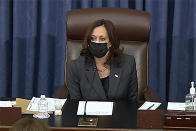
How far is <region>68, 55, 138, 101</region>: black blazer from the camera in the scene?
371 cm

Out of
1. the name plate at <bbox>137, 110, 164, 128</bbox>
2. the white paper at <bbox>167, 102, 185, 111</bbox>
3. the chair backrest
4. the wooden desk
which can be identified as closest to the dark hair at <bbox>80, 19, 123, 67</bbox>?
the chair backrest

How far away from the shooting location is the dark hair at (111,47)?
3.73 meters

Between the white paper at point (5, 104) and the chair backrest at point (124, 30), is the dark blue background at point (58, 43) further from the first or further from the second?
the white paper at point (5, 104)

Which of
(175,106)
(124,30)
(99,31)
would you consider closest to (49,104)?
(99,31)

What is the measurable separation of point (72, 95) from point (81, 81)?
0.13 metres

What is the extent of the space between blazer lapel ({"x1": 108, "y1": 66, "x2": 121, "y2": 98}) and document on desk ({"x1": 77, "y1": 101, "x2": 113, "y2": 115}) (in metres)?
0.37

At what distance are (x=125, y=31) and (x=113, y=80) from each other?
47cm

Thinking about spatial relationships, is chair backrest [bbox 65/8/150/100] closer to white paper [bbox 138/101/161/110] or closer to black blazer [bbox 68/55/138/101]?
black blazer [bbox 68/55/138/101]

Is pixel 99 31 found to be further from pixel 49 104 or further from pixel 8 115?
pixel 8 115

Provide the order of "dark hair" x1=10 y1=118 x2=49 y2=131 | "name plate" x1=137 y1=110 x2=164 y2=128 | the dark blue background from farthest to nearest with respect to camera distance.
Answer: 1. the dark blue background
2. "name plate" x1=137 y1=110 x2=164 y2=128
3. "dark hair" x1=10 y1=118 x2=49 y2=131

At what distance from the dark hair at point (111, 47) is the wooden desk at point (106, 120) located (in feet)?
1.58

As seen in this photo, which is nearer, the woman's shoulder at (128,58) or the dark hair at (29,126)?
the dark hair at (29,126)

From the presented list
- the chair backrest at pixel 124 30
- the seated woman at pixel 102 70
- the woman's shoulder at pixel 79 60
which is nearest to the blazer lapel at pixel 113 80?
the seated woman at pixel 102 70

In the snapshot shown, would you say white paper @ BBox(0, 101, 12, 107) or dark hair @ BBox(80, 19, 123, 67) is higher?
dark hair @ BBox(80, 19, 123, 67)
